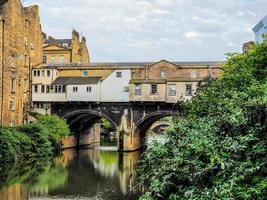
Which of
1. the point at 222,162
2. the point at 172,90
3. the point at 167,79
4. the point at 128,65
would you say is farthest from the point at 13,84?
the point at 222,162

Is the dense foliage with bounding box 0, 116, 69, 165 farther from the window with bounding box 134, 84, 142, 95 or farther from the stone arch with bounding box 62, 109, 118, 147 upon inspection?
the window with bounding box 134, 84, 142, 95

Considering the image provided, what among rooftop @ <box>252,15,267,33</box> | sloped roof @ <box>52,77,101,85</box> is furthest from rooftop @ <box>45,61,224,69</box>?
rooftop @ <box>252,15,267,33</box>

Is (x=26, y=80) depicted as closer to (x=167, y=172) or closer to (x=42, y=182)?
(x=42, y=182)

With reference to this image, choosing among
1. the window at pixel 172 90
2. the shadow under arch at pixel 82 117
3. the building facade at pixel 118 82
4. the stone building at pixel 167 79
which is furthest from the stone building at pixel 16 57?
the window at pixel 172 90

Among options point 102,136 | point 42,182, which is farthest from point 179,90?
point 102,136

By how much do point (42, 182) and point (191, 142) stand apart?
21.8m

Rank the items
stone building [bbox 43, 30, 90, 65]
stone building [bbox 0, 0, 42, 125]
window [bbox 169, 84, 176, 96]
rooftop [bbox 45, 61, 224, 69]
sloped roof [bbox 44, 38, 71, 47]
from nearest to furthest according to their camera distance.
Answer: stone building [bbox 0, 0, 42, 125], window [bbox 169, 84, 176, 96], rooftop [bbox 45, 61, 224, 69], stone building [bbox 43, 30, 90, 65], sloped roof [bbox 44, 38, 71, 47]

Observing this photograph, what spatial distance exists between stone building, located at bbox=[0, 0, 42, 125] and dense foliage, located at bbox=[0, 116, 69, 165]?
12.1 ft

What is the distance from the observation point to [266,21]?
53.0 m

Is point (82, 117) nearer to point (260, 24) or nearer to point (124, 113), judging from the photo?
point (124, 113)

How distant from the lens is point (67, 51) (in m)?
79.2

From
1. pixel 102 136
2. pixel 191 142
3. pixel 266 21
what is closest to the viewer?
pixel 191 142

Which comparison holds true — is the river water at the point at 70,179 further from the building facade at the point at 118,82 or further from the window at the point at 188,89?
the window at the point at 188,89

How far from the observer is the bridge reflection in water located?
87.4ft
